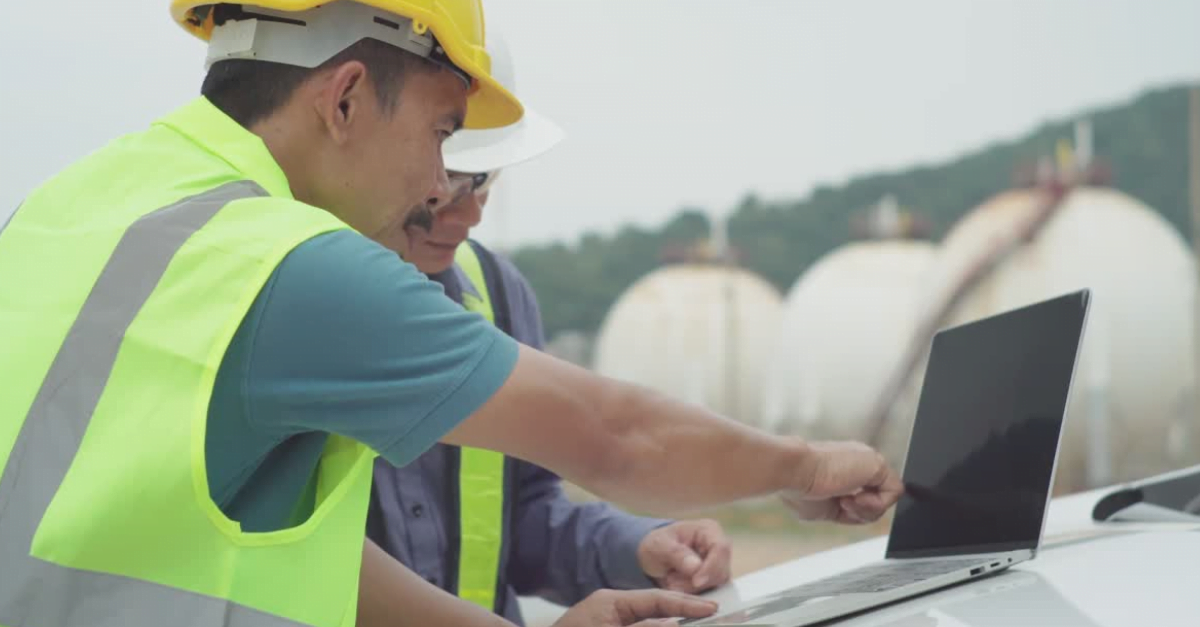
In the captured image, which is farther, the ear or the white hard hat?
the white hard hat

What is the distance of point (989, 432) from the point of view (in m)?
1.91

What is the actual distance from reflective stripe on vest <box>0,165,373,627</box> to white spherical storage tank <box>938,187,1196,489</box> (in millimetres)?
19647

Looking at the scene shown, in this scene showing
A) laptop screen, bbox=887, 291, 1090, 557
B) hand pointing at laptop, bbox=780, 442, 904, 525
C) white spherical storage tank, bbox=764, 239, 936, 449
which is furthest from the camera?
white spherical storage tank, bbox=764, 239, 936, 449

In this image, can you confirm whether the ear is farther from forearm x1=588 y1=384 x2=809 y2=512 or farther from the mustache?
the mustache

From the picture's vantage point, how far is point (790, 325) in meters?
26.3

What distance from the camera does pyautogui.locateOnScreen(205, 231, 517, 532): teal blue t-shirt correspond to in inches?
54.6

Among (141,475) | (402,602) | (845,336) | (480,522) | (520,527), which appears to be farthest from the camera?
(845,336)

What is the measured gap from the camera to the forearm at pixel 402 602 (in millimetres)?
1829

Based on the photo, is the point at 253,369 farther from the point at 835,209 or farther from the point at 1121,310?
the point at 835,209

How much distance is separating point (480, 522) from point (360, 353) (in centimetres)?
128

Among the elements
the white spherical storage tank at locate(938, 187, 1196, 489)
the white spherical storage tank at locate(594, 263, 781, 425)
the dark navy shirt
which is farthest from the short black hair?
the white spherical storage tank at locate(594, 263, 781, 425)

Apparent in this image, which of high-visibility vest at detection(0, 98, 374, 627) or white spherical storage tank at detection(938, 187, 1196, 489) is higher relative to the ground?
high-visibility vest at detection(0, 98, 374, 627)

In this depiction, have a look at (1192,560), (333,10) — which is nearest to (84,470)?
Result: (333,10)

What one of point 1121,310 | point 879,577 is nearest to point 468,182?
point 879,577
